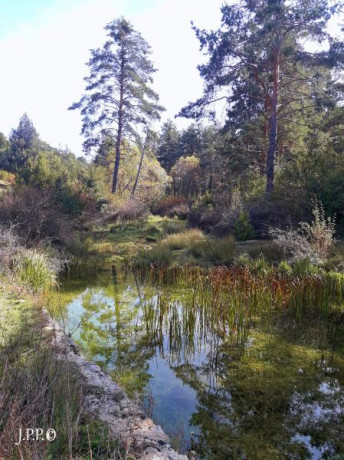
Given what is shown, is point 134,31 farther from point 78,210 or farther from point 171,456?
point 171,456

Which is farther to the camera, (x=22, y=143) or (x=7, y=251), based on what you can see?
(x=22, y=143)

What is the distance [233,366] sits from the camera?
3910 mm

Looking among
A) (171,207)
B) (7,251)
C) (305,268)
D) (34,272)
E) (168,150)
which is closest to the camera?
(305,268)

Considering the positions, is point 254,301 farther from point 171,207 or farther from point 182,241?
point 171,207

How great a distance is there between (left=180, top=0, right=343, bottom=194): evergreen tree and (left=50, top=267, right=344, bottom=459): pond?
7.78 metres

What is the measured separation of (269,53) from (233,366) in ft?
39.5

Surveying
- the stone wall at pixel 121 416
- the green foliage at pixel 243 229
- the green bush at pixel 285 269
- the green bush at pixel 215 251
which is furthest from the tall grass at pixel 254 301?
the green foliage at pixel 243 229

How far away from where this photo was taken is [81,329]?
5.14 m

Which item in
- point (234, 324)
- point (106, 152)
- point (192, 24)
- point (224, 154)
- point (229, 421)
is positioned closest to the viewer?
point (229, 421)

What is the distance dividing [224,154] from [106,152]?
993 cm

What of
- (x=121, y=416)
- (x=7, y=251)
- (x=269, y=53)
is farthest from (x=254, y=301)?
(x=269, y=53)

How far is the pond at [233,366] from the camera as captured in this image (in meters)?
2.79

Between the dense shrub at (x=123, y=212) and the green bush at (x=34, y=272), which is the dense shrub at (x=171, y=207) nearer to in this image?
the dense shrub at (x=123, y=212)

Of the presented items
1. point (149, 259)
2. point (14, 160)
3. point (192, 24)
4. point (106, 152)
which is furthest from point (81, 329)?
point (14, 160)
